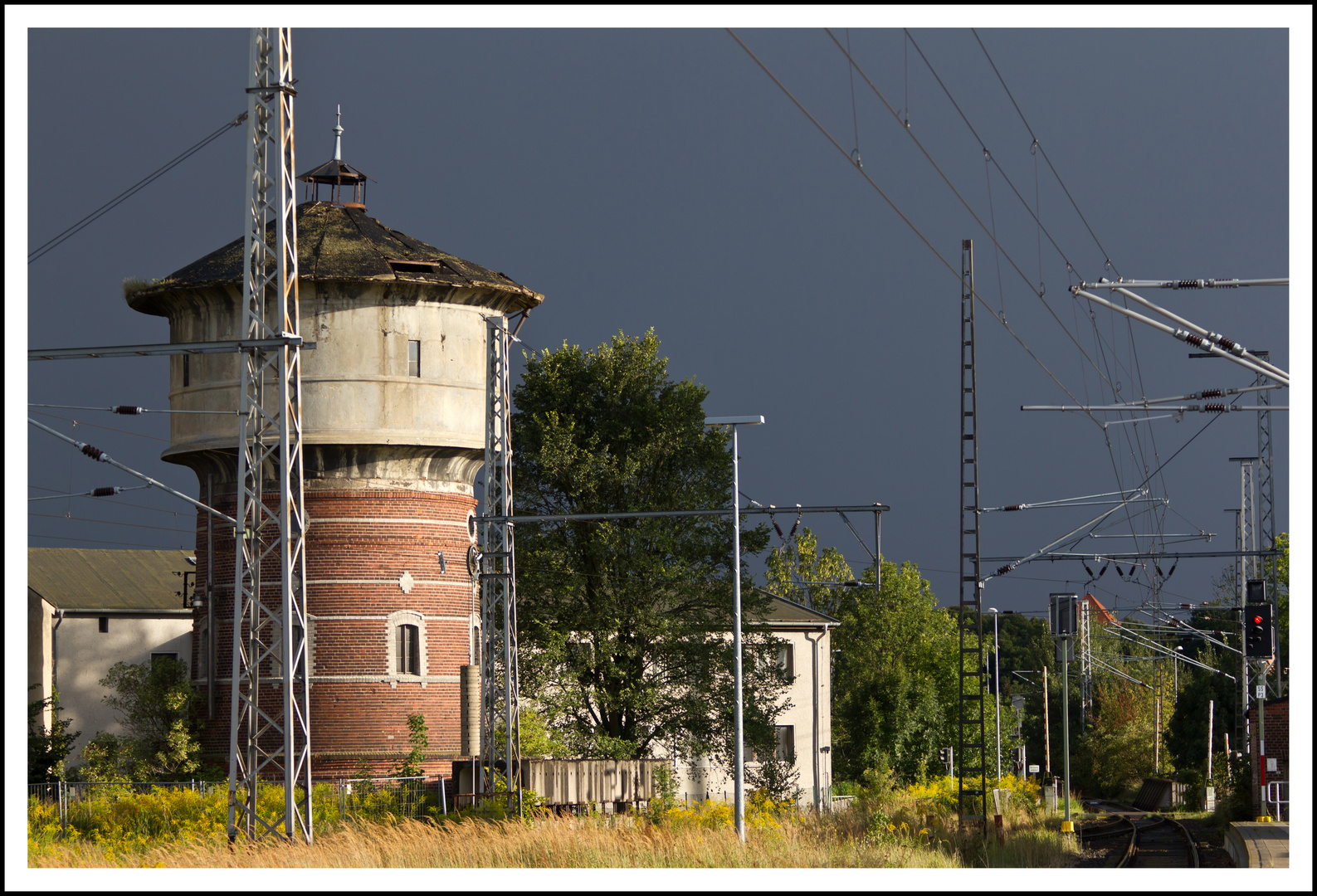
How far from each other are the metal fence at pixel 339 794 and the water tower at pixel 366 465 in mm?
734

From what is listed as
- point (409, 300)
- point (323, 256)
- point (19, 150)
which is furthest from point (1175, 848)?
point (19, 150)

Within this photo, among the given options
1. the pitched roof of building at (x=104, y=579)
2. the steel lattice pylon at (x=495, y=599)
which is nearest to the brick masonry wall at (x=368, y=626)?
the steel lattice pylon at (x=495, y=599)

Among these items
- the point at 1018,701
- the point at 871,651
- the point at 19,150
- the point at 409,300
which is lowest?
the point at 1018,701

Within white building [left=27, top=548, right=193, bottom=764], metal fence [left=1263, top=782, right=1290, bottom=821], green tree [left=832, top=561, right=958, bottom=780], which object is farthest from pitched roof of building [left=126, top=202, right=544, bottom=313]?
green tree [left=832, top=561, right=958, bottom=780]

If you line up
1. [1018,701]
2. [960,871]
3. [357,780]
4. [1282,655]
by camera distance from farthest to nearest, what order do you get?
[1018,701], [1282,655], [357,780], [960,871]

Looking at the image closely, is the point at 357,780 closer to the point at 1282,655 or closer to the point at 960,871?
the point at 960,871

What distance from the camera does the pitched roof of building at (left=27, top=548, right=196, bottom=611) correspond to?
55688 millimetres

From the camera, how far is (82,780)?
34.3 meters

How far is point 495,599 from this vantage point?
30516mm

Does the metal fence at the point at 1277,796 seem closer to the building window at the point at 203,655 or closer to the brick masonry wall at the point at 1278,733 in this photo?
the brick masonry wall at the point at 1278,733

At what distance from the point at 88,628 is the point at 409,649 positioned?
26.4m

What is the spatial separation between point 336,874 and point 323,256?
71.1 ft

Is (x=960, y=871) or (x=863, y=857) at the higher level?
(x=960, y=871)

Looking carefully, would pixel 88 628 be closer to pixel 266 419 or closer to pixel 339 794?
pixel 339 794
